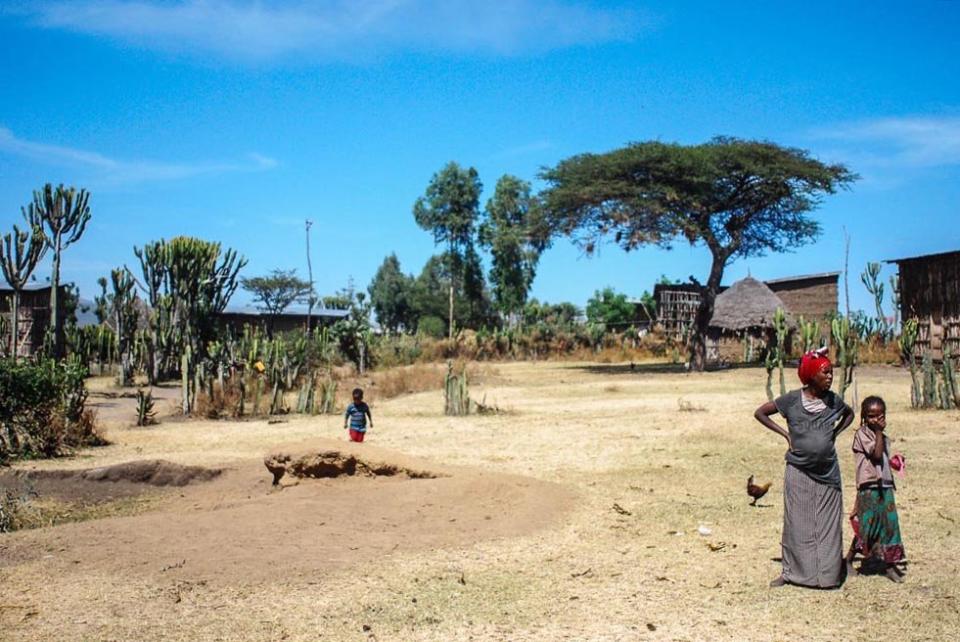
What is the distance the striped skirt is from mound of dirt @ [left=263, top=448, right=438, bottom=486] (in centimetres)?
431

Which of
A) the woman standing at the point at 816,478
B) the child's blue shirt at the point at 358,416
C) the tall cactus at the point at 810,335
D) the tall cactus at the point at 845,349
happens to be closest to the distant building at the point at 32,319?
the child's blue shirt at the point at 358,416

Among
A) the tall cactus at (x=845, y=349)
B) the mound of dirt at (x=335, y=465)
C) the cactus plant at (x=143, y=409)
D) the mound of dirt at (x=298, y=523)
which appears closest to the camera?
the mound of dirt at (x=298, y=523)

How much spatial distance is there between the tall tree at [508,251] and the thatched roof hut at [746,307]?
15.5m

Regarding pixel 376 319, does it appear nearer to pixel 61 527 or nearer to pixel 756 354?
pixel 756 354

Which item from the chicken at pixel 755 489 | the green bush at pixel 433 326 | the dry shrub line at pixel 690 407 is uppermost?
the green bush at pixel 433 326

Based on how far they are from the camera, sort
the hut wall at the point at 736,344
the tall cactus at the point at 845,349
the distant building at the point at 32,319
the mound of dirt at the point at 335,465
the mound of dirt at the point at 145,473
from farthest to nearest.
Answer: the hut wall at the point at 736,344 < the distant building at the point at 32,319 < the tall cactus at the point at 845,349 < the mound of dirt at the point at 145,473 < the mound of dirt at the point at 335,465

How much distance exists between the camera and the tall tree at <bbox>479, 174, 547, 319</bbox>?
4822cm

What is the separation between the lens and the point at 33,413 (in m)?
12.1

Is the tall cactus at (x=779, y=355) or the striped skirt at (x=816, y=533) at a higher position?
the tall cactus at (x=779, y=355)

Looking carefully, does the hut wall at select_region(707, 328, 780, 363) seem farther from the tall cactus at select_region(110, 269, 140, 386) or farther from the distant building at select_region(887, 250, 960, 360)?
the tall cactus at select_region(110, 269, 140, 386)

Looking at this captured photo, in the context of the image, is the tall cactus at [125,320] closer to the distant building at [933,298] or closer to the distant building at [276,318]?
the distant building at [276,318]

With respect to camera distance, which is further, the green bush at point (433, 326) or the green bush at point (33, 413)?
the green bush at point (433, 326)

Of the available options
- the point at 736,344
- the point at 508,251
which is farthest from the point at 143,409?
the point at 508,251

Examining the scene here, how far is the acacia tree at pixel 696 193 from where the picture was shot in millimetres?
26797
